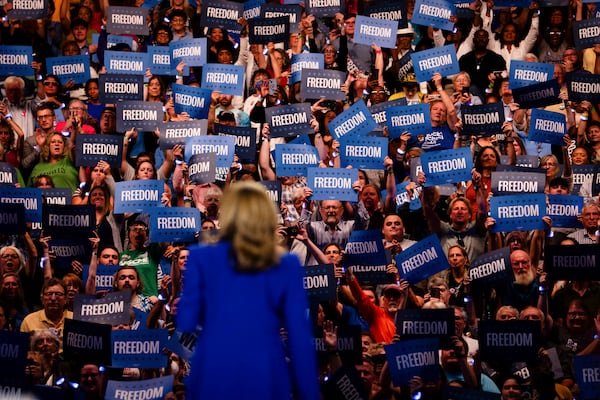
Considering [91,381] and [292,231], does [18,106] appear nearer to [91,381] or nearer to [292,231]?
[292,231]

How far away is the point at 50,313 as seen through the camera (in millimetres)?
7457

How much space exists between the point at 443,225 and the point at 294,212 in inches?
42.1

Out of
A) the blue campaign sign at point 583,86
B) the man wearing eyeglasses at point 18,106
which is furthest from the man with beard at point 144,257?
the blue campaign sign at point 583,86

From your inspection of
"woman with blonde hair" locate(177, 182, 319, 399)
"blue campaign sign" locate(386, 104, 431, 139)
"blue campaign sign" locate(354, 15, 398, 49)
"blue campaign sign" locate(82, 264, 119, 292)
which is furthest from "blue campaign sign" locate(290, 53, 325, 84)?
"woman with blonde hair" locate(177, 182, 319, 399)

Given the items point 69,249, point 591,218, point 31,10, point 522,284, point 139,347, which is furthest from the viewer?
point 31,10

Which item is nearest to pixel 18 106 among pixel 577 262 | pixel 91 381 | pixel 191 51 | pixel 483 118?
pixel 191 51

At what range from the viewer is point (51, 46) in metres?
10.4

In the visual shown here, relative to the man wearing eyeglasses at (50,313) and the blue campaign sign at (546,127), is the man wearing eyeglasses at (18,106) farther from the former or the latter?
the blue campaign sign at (546,127)

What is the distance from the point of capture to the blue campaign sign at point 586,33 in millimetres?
9375

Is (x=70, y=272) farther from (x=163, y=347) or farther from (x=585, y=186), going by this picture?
(x=585, y=186)

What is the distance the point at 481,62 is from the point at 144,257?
3408 millimetres

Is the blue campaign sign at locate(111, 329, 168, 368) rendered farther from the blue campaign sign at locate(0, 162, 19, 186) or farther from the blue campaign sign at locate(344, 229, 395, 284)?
the blue campaign sign at locate(0, 162, 19, 186)

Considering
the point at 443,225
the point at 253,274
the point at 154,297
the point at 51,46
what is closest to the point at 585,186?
the point at 443,225

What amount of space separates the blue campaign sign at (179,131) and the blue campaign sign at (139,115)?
0.63 feet
